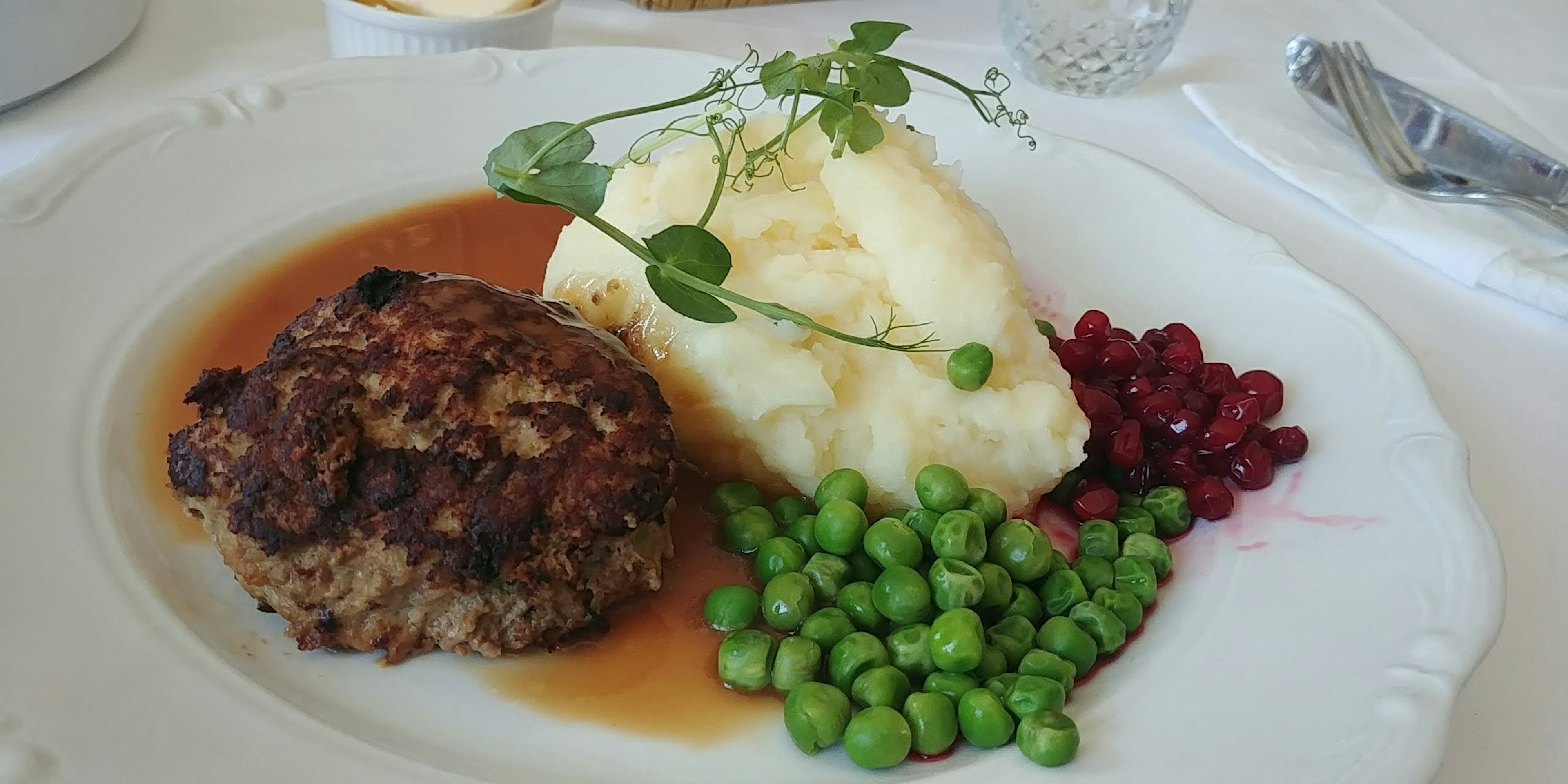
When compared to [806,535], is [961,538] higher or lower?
higher

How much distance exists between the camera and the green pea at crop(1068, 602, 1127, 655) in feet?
8.41

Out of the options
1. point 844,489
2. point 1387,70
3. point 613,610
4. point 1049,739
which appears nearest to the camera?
point 1049,739

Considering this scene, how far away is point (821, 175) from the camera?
10.7 ft

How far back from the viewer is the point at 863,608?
106 inches

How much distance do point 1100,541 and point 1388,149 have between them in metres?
2.58

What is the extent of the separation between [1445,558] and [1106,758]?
0.97 m

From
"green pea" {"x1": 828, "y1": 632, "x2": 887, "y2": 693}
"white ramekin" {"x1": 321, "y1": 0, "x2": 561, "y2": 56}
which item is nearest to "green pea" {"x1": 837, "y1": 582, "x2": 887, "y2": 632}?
"green pea" {"x1": 828, "y1": 632, "x2": 887, "y2": 693}

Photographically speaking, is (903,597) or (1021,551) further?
(1021,551)

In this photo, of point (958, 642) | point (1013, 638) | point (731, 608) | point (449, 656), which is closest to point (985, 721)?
point (958, 642)

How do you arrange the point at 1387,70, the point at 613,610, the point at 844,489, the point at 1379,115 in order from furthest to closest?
the point at 1387,70
the point at 1379,115
the point at 844,489
the point at 613,610

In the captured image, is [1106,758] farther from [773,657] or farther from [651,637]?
[651,637]

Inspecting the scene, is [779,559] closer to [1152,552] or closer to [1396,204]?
[1152,552]

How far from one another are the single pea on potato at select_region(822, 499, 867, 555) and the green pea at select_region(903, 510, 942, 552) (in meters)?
0.12

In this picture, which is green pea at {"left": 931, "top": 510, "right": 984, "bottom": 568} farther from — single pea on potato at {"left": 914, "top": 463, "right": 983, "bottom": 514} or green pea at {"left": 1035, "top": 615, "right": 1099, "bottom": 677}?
green pea at {"left": 1035, "top": 615, "right": 1099, "bottom": 677}
